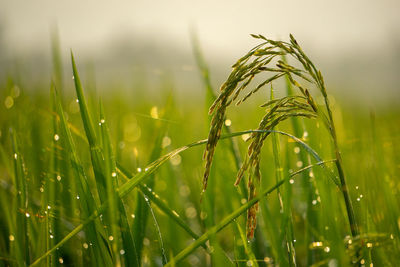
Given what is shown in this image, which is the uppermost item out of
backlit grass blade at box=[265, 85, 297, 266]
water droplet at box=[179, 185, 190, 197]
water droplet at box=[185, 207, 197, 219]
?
backlit grass blade at box=[265, 85, 297, 266]

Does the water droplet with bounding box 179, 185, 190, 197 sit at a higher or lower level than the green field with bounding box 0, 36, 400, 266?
lower

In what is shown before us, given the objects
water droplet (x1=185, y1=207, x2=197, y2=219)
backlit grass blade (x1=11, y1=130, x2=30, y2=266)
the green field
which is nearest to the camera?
the green field

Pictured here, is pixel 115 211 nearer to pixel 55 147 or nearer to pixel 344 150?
pixel 55 147

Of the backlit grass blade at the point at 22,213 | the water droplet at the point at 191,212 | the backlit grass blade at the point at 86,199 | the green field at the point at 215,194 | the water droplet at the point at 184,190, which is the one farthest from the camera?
the water droplet at the point at 184,190

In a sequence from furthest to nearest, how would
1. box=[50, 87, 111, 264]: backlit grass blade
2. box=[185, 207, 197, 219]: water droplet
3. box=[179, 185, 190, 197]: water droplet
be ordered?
box=[179, 185, 190, 197]: water droplet
box=[185, 207, 197, 219]: water droplet
box=[50, 87, 111, 264]: backlit grass blade

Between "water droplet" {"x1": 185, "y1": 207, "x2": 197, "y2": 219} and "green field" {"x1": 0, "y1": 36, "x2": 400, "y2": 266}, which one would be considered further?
"water droplet" {"x1": 185, "y1": 207, "x2": 197, "y2": 219}

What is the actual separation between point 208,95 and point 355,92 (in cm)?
891

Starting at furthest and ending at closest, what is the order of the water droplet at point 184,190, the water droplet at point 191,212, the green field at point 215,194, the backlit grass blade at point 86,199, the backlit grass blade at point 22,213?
the water droplet at point 184,190
the water droplet at point 191,212
the backlit grass blade at point 22,213
the backlit grass blade at point 86,199
the green field at point 215,194

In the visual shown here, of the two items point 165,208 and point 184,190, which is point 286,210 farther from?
point 184,190

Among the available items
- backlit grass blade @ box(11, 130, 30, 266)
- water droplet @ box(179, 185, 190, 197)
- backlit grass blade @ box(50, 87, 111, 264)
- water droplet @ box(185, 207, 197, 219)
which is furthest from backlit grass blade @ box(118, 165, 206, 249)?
water droplet @ box(179, 185, 190, 197)

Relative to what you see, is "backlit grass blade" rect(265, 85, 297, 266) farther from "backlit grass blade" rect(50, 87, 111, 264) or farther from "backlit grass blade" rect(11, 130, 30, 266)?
"backlit grass blade" rect(11, 130, 30, 266)

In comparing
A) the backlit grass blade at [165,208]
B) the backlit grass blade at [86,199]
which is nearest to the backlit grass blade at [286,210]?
the backlit grass blade at [165,208]

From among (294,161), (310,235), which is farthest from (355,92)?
(310,235)

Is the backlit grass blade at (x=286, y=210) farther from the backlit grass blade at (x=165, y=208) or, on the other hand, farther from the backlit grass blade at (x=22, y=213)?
the backlit grass blade at (x=22, y=213)
